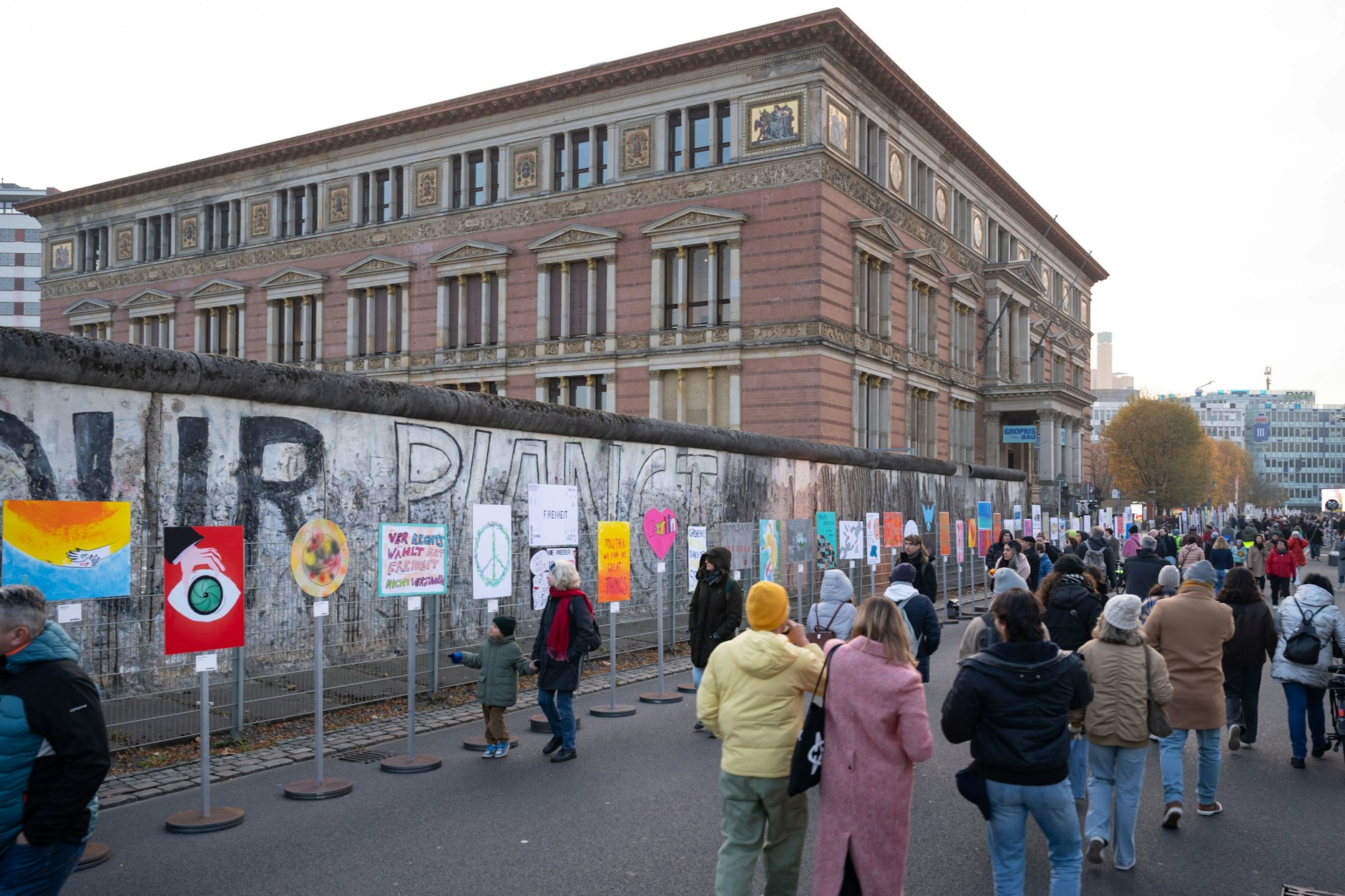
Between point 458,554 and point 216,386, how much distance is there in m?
3.81

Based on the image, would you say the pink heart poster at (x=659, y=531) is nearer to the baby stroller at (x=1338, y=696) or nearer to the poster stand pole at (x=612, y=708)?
the poster stand pole at (x=612, y=708)

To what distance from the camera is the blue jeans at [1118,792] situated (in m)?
6.79

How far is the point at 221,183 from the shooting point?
4872 centimetres

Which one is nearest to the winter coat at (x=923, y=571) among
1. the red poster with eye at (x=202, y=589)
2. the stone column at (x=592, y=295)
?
the red poster with eye at (x=202, y=589)

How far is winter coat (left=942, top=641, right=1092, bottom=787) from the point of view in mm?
5270

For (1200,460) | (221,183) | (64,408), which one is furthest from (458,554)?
(1200,460)

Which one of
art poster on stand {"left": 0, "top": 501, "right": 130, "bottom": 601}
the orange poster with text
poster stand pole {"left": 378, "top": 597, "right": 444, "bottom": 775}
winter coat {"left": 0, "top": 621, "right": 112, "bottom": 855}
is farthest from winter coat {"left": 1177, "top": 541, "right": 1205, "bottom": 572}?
winter coat {"left": 0, "top": 621, "right": 112, "bottom": 855}

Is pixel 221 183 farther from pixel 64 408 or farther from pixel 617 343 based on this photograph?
pixel 64 408

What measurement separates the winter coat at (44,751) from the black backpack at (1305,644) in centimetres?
984

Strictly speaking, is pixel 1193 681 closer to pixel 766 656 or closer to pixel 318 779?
pixel 766 656

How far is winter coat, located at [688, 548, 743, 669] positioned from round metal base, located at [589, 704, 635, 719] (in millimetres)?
1485

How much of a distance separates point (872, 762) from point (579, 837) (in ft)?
9.89

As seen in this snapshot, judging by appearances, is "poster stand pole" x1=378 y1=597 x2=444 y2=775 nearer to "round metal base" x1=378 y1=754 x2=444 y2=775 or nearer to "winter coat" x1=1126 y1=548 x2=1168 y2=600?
"round metal base" x1=378 y1=754 x2=444 y2=775

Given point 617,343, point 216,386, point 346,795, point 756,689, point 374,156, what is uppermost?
point 374,156
